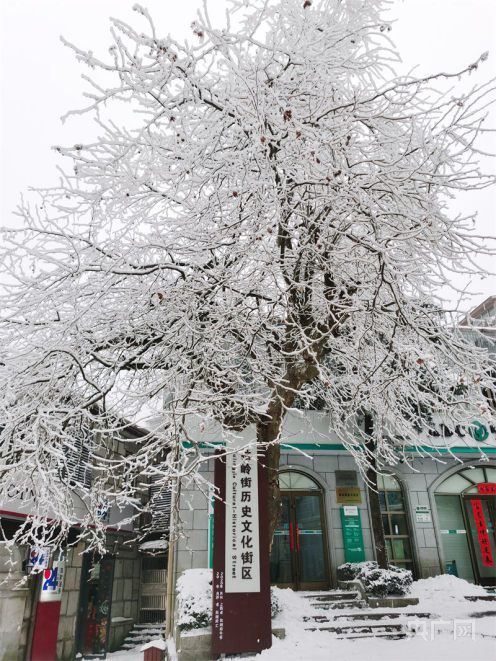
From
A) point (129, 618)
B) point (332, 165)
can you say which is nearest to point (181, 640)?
point (332, 165)

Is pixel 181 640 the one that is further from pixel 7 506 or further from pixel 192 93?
pixel 192 93

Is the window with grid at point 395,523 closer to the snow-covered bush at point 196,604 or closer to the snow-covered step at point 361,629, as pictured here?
the snow-covered step at point 361,629

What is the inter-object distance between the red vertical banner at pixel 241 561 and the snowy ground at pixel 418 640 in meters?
0.38

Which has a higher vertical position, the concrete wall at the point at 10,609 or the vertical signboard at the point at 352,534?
the vertical signboard at the point at 352,534

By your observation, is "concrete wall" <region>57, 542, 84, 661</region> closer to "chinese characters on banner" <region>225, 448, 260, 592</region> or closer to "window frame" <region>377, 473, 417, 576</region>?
"chinese characters on banner" <region>225, 448, 260, 592</region>

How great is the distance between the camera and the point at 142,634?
1742 cm

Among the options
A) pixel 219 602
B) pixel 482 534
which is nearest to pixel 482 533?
pixel 482 534

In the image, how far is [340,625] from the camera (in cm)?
955

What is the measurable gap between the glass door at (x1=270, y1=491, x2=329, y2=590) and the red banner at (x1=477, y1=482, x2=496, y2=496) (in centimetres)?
540

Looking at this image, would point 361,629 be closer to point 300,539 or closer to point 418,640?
point 418,640

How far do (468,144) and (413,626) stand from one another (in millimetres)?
8196

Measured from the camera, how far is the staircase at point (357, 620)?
29.4ft

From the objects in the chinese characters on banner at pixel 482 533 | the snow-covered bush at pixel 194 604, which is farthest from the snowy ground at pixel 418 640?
the chinese characters on banner at pixel 482 533

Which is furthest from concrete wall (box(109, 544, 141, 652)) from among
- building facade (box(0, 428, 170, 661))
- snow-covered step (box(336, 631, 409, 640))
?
snow-covered step (box(336, 631, 409, 640))
